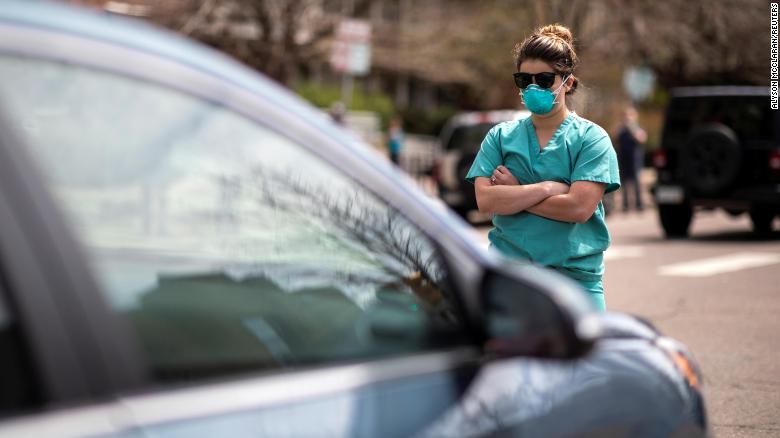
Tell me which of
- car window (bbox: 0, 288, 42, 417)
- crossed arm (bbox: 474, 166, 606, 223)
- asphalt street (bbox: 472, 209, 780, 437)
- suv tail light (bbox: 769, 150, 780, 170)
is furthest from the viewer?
suv tail light (bbox: 769, 150, 780, 170)

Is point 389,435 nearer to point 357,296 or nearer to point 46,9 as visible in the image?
point 357,296

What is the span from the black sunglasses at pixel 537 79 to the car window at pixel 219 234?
6.36 feet

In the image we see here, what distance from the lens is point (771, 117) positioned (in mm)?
15852

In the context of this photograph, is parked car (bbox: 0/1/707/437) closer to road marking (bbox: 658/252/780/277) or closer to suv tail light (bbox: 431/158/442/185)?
road marking (bbox: 658/252/780/277)

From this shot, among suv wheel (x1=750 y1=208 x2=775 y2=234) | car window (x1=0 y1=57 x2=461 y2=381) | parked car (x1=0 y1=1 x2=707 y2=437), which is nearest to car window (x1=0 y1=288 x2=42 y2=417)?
parked car (x1=0 y1=1 x2=707 y2=437)

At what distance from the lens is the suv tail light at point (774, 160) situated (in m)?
15.8

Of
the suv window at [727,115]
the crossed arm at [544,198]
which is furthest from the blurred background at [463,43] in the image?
the crossed arm at [544,198]

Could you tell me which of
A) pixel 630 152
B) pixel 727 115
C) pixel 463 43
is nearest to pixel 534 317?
pixel 727 115

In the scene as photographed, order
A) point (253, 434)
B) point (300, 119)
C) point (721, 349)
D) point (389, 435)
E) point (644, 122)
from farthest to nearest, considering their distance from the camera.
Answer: point (644, 122), point (721, 349), point (300, 119), point (389, 435), point (253, 434)

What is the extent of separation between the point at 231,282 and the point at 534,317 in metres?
0.54

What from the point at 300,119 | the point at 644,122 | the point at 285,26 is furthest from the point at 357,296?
the point at 644,122

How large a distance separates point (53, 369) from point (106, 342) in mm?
102

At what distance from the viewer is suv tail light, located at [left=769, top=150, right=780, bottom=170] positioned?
15.8 m

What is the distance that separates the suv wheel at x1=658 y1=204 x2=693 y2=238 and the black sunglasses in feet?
44.5
